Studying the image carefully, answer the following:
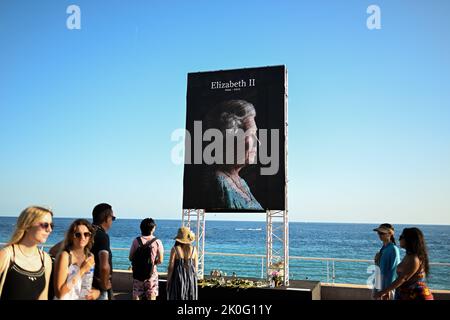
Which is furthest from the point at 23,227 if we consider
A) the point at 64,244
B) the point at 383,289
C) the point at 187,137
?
the point at 187,137

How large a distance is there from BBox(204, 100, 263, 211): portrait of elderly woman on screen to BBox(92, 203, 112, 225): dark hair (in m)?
6.07

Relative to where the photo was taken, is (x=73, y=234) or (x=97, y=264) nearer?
(x=73, y=234)

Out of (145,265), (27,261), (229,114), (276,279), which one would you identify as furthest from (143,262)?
(229,114)

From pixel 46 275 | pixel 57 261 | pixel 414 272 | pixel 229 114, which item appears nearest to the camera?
pixel 46 275

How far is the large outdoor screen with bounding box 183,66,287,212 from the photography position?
9.74 meters

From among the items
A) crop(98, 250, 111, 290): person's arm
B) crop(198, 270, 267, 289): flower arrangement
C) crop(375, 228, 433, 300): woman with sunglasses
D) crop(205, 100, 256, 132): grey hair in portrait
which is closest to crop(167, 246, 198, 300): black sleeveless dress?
crop(98, 250, 111, 290): person's arm

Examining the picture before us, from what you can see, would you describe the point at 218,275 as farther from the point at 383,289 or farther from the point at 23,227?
the point at 23,227

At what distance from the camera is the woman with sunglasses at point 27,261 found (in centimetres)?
260

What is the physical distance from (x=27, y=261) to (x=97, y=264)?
91cm

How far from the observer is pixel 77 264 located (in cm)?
322

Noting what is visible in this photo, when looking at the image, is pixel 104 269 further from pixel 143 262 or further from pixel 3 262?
pixel 143 262

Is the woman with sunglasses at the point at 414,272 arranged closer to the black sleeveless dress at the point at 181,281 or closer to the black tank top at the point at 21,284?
the black sleeveless dress at the point at 181,281

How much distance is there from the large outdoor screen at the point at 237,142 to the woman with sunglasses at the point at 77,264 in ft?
21.8
